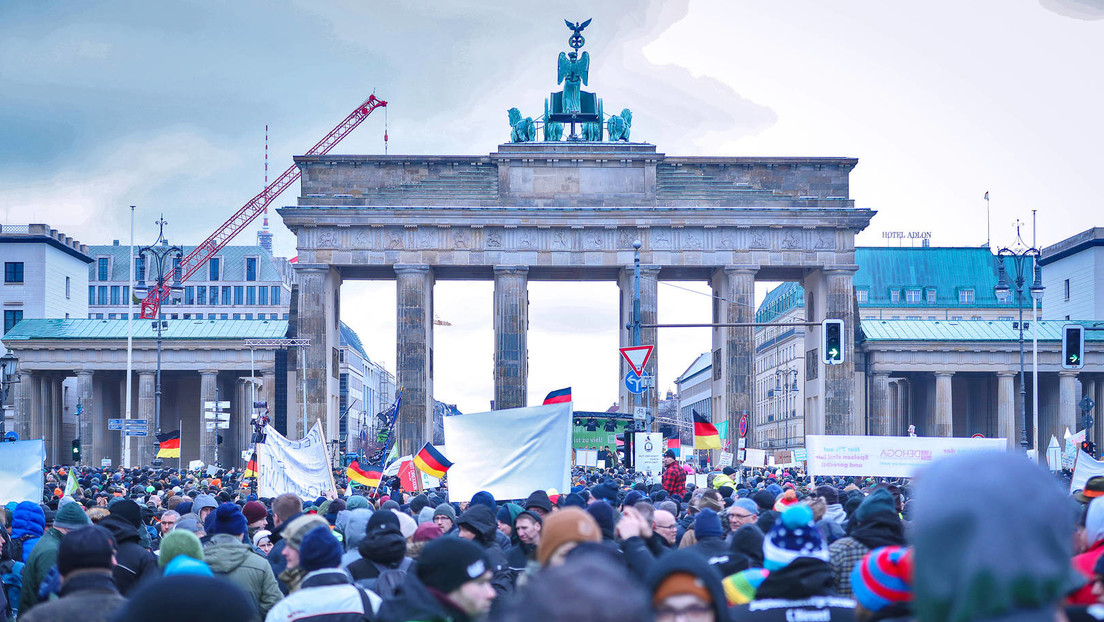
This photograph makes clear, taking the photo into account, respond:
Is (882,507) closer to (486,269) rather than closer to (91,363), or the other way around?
(486,269)

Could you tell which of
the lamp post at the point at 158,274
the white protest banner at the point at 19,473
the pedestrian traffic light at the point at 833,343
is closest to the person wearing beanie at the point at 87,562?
the white protest banner at the point at 19,473

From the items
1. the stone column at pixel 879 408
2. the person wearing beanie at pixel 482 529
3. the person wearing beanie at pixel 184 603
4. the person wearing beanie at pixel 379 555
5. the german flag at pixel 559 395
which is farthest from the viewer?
the stone column at pixel 879 408

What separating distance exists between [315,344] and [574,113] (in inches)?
704

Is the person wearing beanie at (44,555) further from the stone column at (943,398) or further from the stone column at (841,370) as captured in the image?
the stone column at (943,398)

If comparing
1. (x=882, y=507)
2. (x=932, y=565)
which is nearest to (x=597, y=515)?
(x=882, y=507)

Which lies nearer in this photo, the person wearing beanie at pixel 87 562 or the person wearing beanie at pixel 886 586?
the person wearing beanie at pixel 886 586

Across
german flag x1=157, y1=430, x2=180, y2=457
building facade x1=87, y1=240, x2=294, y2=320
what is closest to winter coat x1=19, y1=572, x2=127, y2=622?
german flag x1=157, y1=430, x2=180, y2=457

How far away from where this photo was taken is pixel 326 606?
718cm

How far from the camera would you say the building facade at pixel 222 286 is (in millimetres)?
156875

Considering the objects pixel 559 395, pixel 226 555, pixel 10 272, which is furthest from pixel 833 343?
pixel 10 272

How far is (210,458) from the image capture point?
7856 centimetres

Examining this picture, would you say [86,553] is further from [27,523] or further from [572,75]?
[572,75]

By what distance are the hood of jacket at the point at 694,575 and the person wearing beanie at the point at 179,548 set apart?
424cm

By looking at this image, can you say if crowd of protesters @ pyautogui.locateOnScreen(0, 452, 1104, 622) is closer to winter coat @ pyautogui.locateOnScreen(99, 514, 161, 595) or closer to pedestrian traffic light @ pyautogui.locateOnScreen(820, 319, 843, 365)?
winter coat @ pyautogui.locateOnScreen(99, 514, 161, 595)
